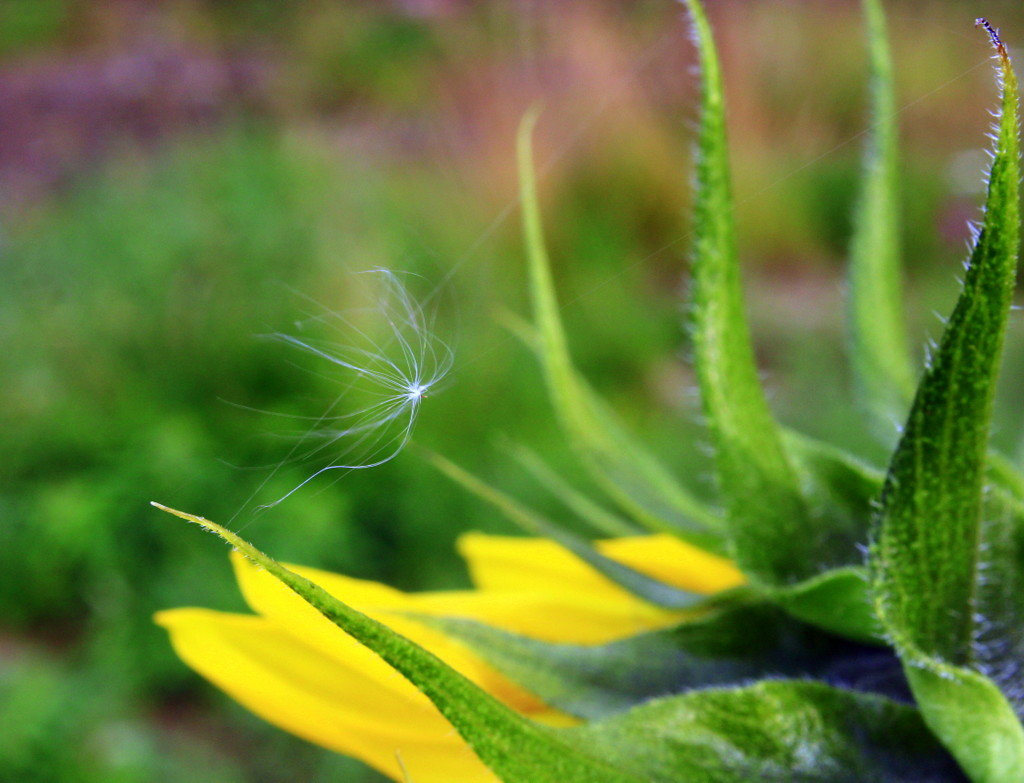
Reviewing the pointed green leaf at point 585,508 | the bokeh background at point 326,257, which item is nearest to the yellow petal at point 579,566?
the pointed green leaf at point 585,508

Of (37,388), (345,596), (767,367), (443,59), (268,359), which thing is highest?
(443,59)

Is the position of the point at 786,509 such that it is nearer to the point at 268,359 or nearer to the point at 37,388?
the point at 268,359

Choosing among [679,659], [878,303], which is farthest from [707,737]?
[878,303]

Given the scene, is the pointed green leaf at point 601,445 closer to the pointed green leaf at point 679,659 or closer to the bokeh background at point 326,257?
the pointed green leaf at point 679,659

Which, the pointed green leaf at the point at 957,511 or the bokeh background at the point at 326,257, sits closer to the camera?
the pointed green leaf at the point at 957,511

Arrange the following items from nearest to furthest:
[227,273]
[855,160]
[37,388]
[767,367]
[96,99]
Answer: [37,388] < [227,273] < [767,367] < [855,160] < [96,99]

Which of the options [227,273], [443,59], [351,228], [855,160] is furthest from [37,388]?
[855,160]

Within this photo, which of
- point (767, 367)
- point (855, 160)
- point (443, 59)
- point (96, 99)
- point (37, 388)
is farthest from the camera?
point (96, 99)

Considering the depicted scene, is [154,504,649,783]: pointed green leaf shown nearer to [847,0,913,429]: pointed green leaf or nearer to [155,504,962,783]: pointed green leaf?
[155,504,962,783]: pointed green leaf
